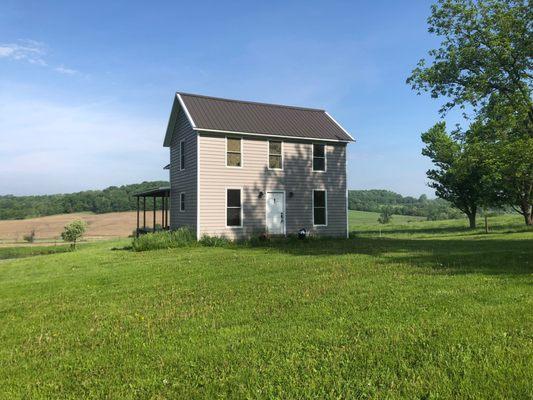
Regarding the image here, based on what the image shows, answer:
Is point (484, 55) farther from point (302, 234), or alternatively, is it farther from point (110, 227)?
point (110, 227)

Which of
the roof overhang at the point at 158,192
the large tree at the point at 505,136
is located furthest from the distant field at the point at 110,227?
the large tree at the point at 505,136

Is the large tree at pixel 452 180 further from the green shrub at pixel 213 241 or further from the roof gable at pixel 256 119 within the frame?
the green shrub at pixel 213 241

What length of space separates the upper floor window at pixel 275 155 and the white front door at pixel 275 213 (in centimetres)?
141

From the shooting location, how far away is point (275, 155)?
21156 mm

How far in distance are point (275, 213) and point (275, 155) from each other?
2.90m

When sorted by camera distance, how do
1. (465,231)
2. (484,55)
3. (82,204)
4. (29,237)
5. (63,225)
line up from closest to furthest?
(484,55) < (465,231) < (29,237) < (63,225) < (82,204)

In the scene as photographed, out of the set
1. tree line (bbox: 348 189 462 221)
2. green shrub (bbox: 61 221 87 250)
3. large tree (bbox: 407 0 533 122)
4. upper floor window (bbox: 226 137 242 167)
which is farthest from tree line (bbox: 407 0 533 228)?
tree line (bbox: 348 189 462 221)

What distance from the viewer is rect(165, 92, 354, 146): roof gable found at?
1992 cm

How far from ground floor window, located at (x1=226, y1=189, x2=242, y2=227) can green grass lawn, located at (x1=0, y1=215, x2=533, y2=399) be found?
411 inches

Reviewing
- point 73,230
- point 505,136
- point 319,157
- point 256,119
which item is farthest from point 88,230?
point 505,136

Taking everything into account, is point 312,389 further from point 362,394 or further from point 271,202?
point 271,202

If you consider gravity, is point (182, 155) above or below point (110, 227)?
above

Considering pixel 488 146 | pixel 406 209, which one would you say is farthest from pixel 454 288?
pixel 406 209

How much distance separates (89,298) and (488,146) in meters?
16.5
